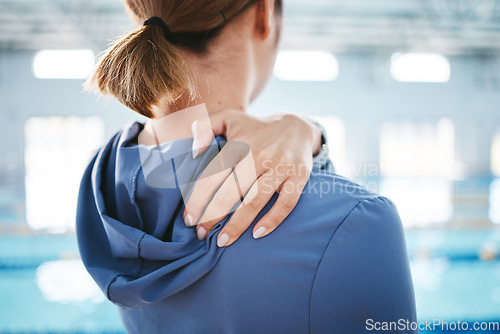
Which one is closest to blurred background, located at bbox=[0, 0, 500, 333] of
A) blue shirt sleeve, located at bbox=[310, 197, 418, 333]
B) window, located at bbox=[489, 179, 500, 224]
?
window, located at bbox=[489, 179, 500, 224]

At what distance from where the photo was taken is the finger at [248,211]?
1.43 ft

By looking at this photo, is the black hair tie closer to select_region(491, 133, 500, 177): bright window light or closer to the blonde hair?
the blonde hair

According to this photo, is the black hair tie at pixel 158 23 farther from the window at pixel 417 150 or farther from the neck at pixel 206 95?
the window at pixel 417 150

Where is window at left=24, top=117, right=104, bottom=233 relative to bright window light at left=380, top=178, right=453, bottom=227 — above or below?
above

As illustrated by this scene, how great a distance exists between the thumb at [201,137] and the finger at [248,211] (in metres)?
0.08

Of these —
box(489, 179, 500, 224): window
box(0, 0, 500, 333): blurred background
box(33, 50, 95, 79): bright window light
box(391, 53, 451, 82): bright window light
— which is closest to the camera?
box(0, 0, 500, 333): blurred background

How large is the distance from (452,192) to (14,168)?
335 inches

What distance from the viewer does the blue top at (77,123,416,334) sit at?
1.36 feet

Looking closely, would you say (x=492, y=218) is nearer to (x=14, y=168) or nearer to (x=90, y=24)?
(x=90, y=24)

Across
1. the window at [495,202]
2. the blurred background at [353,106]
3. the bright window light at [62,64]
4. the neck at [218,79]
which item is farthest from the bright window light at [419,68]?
the neck at [218,79]

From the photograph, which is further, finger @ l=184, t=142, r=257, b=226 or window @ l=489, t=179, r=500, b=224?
window @ l=489, t=179, r=500, b=224

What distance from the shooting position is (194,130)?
0.48 metres

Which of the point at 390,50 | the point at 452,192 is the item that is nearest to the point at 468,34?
the point at 390,50

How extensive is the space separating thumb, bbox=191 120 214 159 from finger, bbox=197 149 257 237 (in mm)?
48
